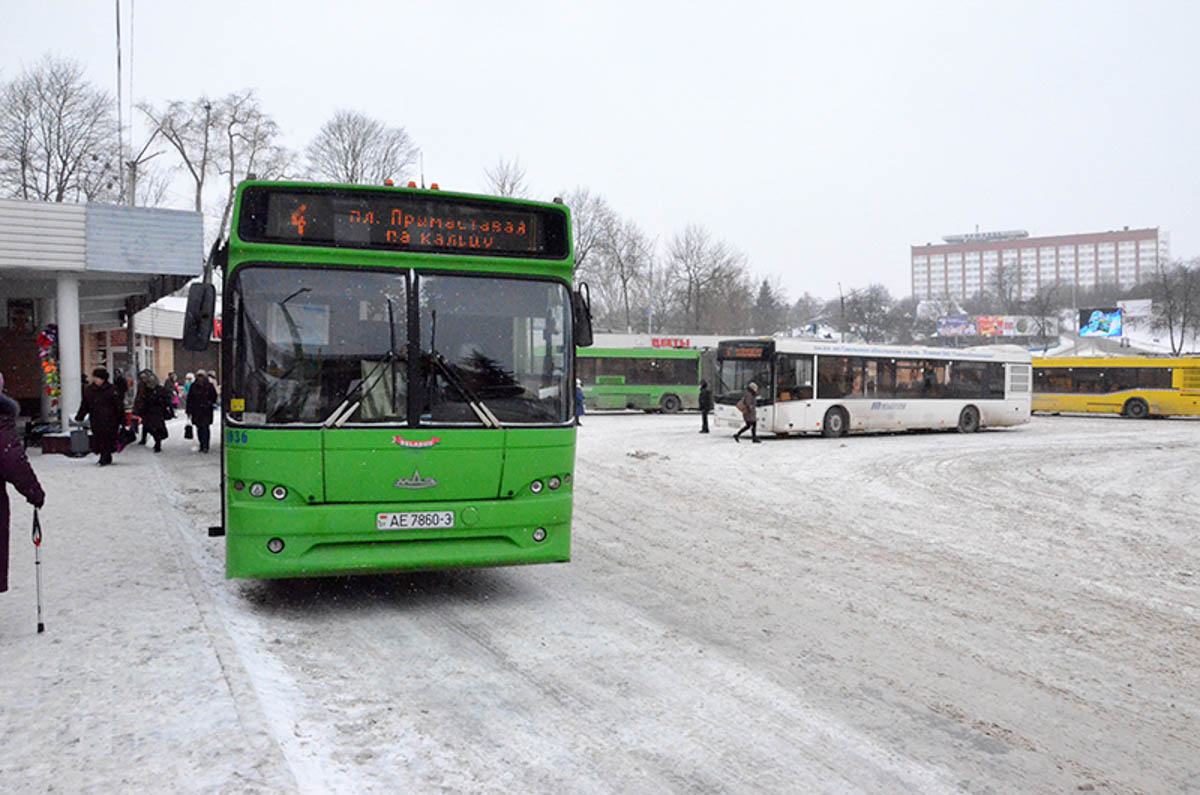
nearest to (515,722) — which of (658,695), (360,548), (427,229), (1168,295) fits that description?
(658,695)

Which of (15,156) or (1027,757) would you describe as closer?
(1027,757)

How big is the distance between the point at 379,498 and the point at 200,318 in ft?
6.34

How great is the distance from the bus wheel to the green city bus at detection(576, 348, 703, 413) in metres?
14.2

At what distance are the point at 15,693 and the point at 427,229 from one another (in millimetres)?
4027

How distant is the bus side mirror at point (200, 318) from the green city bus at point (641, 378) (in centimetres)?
3319

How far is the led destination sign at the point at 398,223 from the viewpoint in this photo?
6.97 m

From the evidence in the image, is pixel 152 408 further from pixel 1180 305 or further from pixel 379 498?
pixel 1180 305

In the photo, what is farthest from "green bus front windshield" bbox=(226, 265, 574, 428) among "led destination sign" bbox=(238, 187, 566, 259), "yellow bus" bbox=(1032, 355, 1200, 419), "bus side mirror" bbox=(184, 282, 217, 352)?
"yellow bus" bbox=(1032, 355, 1200, 419)

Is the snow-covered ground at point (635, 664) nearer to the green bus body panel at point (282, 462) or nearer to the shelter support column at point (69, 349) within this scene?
the green bus body panel at point (282, 462)

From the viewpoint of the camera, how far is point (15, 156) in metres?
45.8

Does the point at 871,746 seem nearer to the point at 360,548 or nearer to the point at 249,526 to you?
the point at 360,548

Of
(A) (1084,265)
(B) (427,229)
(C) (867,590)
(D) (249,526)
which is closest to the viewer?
(D) (249,526)

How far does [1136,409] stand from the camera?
40.7 m

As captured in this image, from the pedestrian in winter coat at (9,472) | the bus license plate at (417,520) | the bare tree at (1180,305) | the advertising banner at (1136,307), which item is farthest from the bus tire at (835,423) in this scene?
the advertising banner at (1136,307)
